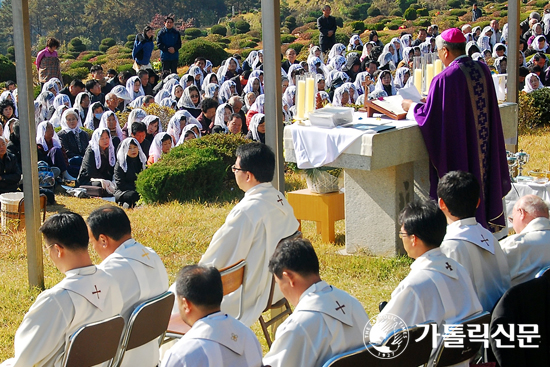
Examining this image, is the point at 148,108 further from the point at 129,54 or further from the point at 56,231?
the point at 129,54

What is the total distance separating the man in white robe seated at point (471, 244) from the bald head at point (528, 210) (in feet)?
1.39

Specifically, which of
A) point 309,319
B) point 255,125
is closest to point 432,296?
point 309,319

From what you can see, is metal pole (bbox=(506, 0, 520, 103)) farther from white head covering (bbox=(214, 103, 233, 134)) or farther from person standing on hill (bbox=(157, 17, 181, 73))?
person standing on hill (bbox=(157, 17, 181, 73))

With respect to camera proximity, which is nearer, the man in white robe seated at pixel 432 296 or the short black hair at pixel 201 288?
the short black hair at pixel 201 288

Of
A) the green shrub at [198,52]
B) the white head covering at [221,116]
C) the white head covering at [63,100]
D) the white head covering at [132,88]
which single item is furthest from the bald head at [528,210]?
the green shrub at [198,52]

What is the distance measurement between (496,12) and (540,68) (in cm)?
1914

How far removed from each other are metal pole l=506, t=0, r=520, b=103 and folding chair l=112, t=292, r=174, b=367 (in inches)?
247

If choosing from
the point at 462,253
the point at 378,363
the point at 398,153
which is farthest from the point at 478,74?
the point at 378,363

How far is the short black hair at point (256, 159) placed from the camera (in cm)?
471

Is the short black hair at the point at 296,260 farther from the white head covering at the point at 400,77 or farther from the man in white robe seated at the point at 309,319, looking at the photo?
the white head covering at the point at 400,77

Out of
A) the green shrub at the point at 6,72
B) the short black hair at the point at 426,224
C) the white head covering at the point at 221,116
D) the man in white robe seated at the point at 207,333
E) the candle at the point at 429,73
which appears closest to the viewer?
the man in white robe seated at the point at 207,333

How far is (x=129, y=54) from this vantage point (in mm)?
34188

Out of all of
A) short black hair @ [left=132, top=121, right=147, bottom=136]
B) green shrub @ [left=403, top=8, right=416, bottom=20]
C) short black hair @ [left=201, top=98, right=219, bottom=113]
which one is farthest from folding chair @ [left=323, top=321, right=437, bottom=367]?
green shrub @ [left=403, top=8, right=416, bottom=20]

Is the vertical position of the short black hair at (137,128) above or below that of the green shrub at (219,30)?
below
